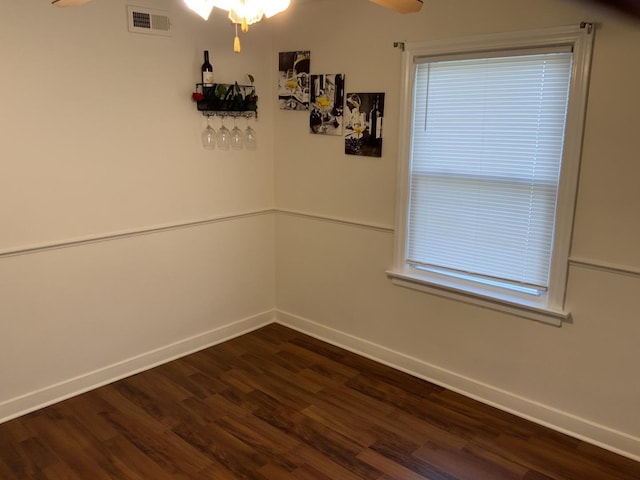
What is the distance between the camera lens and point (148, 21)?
305 cm

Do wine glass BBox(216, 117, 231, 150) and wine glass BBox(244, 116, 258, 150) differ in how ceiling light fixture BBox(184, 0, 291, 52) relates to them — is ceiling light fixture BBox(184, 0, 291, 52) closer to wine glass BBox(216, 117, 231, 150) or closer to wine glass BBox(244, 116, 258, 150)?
wine glass BBox(216, 117, 231, 150)

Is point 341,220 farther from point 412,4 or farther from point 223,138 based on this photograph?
point 412,4

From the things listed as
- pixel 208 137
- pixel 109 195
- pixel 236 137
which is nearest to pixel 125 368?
pixel 109 195

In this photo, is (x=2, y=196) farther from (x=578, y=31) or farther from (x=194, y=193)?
(x=578, y=31)

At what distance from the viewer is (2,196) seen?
265cm

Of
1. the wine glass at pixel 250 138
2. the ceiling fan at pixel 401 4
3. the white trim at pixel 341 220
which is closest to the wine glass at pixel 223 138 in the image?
the wine glass at pixel 250 138

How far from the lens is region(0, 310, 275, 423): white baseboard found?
2885 millimetres

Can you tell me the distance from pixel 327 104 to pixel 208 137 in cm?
84

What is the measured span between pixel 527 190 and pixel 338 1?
1728 mm

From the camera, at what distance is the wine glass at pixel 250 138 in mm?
3727

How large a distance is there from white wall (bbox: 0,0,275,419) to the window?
131 centimetres

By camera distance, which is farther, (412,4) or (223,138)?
(223,138)

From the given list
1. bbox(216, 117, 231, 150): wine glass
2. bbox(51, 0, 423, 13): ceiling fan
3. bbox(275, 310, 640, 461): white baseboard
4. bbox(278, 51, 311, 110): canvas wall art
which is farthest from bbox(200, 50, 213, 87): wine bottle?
bbox(275, 310, 640, 461): white baseboard

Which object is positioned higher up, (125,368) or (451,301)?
(451,301)
